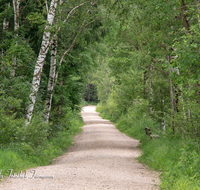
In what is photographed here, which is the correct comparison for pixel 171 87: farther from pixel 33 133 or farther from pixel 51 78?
pixel 33 133

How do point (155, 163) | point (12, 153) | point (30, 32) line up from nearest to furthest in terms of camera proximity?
point (12, 153) → point (155, 163) → point (30, 32)

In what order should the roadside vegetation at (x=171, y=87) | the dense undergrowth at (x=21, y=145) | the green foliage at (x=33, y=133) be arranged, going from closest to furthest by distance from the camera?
1. the roadside vegetation at (x=171, y=87)
2. the dense undergrowth at (x=21, y=145)
3. the green foliage at (x=33, y=133)

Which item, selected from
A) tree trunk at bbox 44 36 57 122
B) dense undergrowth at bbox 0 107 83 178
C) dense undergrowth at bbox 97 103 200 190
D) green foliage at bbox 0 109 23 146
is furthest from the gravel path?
tree trunk at bbox 44 36 57 122

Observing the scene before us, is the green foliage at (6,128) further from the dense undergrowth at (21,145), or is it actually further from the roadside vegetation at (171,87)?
the roadside vegetation at (171,87)

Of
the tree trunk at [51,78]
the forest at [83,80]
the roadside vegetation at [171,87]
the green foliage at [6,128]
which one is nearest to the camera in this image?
the roadside vegetation at [171,87]

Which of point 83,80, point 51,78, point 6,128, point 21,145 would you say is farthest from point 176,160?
point 83,80

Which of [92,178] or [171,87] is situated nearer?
[92,178]

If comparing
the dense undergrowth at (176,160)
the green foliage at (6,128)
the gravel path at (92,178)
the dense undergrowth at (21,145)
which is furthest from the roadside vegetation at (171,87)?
the green foliage at (6,128)

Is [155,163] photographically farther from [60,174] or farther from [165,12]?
[165,12]

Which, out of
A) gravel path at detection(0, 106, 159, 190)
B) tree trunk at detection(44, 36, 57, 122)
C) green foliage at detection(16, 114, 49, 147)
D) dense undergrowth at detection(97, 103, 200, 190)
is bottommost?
gravel path at detection(0, 106, 159, 190)

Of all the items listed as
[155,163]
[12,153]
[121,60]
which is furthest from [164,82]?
[121,60]

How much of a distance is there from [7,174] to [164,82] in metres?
8.50

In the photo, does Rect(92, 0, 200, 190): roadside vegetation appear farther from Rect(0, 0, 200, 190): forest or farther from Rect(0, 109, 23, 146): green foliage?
Rect(0, 109, 23, 146): green foliage

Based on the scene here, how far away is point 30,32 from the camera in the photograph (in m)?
13.7
